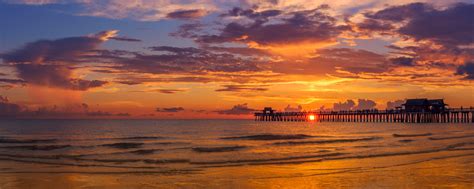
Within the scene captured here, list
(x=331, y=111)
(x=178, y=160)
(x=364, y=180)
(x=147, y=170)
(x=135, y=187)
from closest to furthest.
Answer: (x=135, y=187) < (x=364, y=180) < (x=147, y=170) < (x=178, y=160) < (x=331, y=111)

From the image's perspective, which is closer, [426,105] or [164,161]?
[164,161]

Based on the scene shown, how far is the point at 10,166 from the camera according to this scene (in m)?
21.2

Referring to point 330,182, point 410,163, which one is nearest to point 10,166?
point 330,182

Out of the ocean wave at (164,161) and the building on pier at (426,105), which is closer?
the ocean wave at (164,161)

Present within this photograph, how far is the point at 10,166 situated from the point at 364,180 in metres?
15.0

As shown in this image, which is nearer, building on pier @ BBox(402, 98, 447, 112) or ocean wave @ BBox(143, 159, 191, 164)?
ocean wave @ BBox(143, 159, 191, 164)

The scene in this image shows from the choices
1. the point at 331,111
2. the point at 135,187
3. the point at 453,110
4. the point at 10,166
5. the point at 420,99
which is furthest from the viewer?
the point at 331,111

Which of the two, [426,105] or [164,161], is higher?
[426,105]

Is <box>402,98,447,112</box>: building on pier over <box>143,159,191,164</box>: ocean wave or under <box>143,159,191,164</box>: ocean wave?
over

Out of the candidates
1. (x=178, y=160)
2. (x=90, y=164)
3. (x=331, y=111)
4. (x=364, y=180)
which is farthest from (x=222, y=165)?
(x=331, y=111)

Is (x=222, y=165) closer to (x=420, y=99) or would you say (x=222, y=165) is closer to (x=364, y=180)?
(x=364, y=180)

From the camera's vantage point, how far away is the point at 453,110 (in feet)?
362

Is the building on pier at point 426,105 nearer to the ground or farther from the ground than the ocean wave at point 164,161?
farther from the ground

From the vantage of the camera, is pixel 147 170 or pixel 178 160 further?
pixel 178 160
